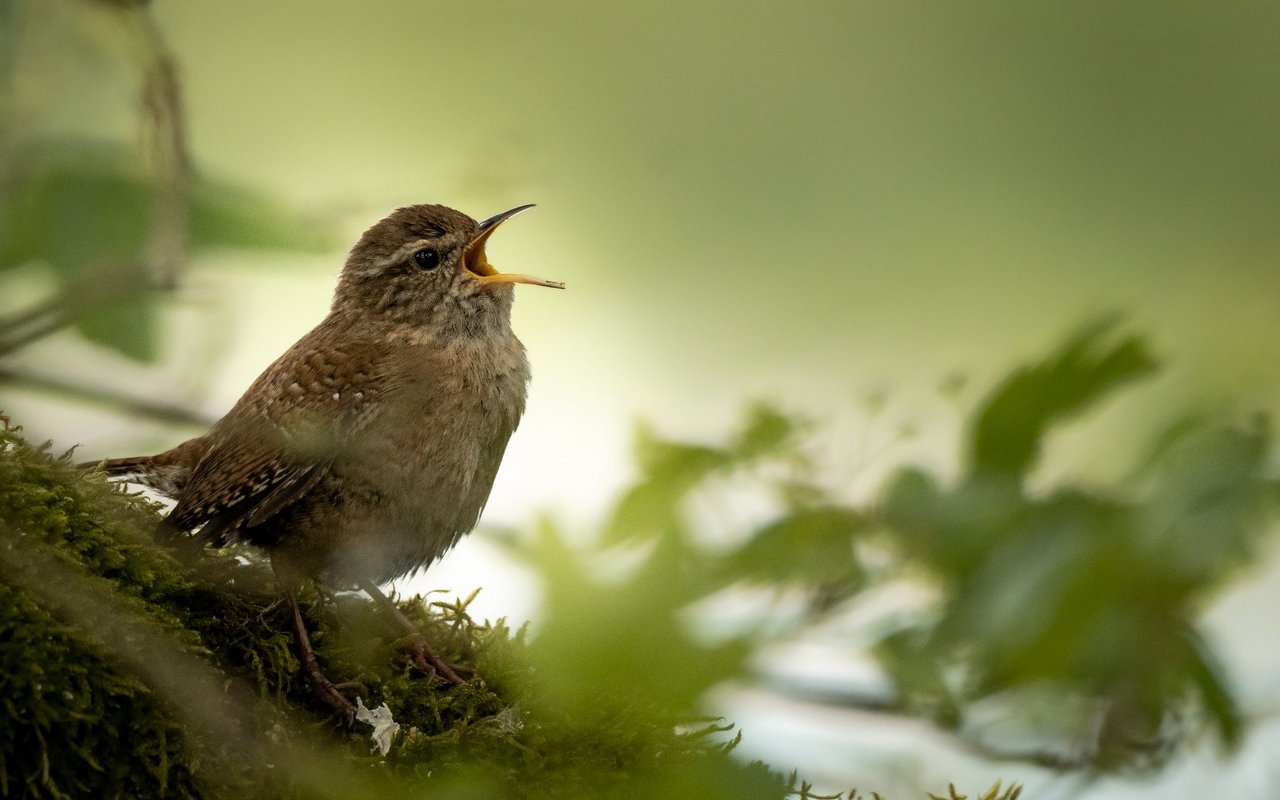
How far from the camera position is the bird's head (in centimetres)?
368

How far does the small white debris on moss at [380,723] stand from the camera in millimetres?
2344

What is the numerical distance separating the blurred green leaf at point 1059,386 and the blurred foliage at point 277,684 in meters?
0.67

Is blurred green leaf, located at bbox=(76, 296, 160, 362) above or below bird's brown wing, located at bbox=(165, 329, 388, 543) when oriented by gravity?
below

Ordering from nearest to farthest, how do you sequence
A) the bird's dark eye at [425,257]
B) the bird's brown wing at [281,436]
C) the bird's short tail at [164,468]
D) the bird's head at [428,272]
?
the bird's brown wing at [281,436]
the bird's short tail at [164,468]
the bird's head at [428,272]
the bird's dark eye at [425,257]

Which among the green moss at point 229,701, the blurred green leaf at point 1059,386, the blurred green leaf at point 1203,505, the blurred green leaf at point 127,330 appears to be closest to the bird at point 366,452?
the green moss at point 229,701

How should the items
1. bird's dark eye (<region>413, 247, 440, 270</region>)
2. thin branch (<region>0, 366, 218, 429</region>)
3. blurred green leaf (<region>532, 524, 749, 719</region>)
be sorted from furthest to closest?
bird's dark eye (<region>413, 247, 440, 270</region>)
thin branch (<region>0, 366, 218, 429</region>)
blurred green leaf (<region>532, 524, 749, 719</region>)

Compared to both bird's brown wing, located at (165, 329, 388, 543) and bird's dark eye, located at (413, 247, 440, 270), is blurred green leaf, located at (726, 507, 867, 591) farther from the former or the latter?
bird's dark eye, located at (413, 247, 440, 270)

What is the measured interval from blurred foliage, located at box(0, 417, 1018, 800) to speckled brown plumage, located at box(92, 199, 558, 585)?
0.60 feet

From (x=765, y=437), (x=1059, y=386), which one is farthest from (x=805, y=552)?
(x=1059, y=386)

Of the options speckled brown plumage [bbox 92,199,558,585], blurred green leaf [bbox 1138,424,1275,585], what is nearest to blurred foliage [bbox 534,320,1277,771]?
blurred green leaf [bbox 1138,424,1275,585]

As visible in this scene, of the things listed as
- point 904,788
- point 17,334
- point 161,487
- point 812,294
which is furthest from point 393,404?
point 904,788

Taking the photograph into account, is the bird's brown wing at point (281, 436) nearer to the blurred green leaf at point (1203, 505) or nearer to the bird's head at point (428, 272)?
the bird's head at point (428, 272)

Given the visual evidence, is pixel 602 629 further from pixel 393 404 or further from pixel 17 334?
pixel 393 404

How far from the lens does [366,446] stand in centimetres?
301
